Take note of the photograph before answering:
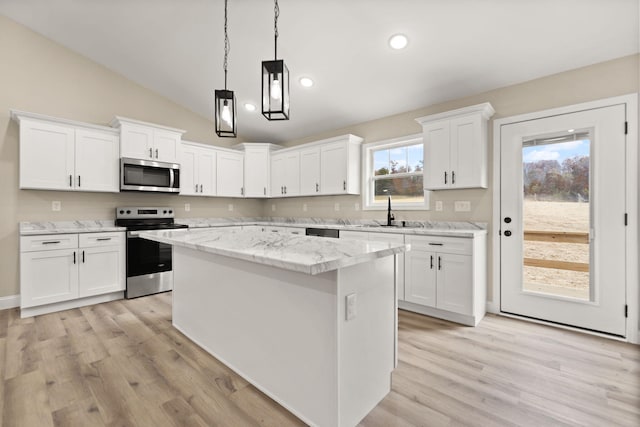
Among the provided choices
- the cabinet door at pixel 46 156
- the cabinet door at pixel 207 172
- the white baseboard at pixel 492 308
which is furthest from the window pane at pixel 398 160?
the cabinet door at pixel 46 156

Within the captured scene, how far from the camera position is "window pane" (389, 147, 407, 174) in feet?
13.4

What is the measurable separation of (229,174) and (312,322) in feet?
13.8

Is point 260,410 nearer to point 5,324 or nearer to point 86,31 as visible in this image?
point 5,324

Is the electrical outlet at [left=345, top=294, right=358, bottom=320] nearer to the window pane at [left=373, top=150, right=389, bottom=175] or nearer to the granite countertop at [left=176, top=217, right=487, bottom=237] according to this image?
the granite countertop at [left=176, top=217, right=487, bottom=237]

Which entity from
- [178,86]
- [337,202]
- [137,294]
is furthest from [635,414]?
[178,86]

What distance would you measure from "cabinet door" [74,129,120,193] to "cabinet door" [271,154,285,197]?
2367 mm

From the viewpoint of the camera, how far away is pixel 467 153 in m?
3.12

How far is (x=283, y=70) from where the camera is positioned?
175 centimetres

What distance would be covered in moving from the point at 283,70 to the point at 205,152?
3.57 meters

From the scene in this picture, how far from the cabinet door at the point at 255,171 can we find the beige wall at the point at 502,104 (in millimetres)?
1492

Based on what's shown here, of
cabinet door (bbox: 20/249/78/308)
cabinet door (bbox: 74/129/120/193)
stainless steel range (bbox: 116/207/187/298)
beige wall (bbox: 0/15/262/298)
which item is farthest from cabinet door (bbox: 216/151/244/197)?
cabinet door (bbox: 20/249/78/308)

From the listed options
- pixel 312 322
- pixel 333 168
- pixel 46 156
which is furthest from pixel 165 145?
pixel 312 322

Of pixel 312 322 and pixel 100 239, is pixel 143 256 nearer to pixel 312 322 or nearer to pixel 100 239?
pixel 100 239

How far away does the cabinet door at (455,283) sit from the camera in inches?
113
